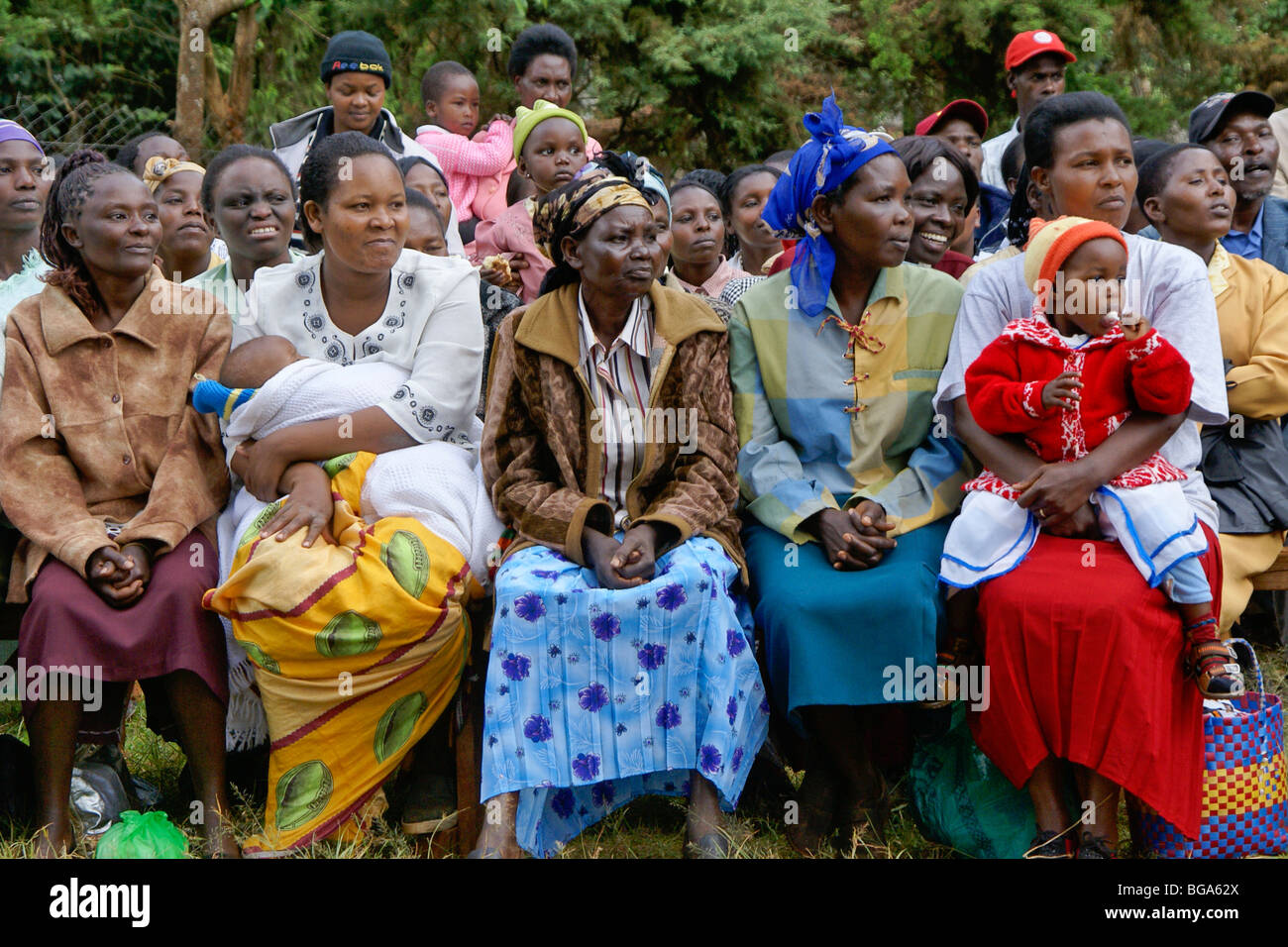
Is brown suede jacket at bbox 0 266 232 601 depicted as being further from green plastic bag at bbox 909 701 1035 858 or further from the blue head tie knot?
green plastic bag at bbox 909 701 1035 858

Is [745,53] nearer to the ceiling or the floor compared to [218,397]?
nearer to the ceiling

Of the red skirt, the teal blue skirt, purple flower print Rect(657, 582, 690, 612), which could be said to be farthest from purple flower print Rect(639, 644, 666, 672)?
the red skirt

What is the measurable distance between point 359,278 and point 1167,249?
264 cm

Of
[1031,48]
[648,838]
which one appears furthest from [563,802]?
[1031,48]

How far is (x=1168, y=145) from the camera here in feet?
15.6

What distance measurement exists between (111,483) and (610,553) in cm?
167

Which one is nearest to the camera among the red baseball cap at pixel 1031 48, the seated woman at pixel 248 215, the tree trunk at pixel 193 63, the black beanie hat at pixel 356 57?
the seated woman at pixel 248 215

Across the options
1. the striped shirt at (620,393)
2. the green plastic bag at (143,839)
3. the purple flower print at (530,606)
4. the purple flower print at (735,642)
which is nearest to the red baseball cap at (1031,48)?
the striped shirt at (620,393)

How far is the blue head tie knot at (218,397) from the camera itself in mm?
4051

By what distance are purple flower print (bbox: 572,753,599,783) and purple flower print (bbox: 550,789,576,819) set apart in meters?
0.28

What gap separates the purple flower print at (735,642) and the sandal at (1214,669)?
125cm

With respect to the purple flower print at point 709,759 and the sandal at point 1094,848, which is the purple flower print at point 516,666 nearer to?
the purple flower print at point 709,759

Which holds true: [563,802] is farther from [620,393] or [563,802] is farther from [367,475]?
[620,393]

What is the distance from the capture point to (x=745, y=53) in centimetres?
975
